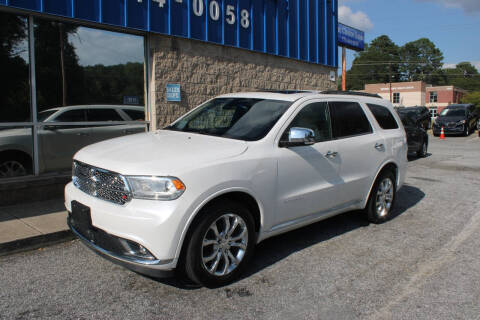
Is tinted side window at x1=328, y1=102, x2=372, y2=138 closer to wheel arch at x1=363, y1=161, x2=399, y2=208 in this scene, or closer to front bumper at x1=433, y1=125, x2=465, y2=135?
wheel arch at x1=363, y1=161, x2=399, y2=208

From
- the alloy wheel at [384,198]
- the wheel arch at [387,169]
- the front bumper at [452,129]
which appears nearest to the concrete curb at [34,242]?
the wheel arch at [387,169]

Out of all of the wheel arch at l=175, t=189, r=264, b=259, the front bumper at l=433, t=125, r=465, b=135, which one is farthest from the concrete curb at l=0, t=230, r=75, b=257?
the front bumper at l=433, t=125, r=465, b=135

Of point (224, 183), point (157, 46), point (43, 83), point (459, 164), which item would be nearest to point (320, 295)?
point (224, 183)

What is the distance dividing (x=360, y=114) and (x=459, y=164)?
8.12 meters

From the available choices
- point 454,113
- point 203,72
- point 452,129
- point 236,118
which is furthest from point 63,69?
point 454,113

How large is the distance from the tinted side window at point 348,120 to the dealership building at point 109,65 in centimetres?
425

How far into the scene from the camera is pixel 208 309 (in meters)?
3.37

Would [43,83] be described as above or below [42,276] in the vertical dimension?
above

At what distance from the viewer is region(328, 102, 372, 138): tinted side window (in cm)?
509

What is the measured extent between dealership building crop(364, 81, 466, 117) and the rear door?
75.7 meters

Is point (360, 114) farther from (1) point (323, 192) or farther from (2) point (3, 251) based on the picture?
(2) point (3, 251)

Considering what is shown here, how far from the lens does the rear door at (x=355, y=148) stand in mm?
5039

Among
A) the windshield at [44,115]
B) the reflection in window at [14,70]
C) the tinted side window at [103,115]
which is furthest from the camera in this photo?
the tinted side window at [103,115]

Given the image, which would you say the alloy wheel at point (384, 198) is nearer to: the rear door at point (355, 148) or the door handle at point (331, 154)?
the rear door at point (355, 148)
